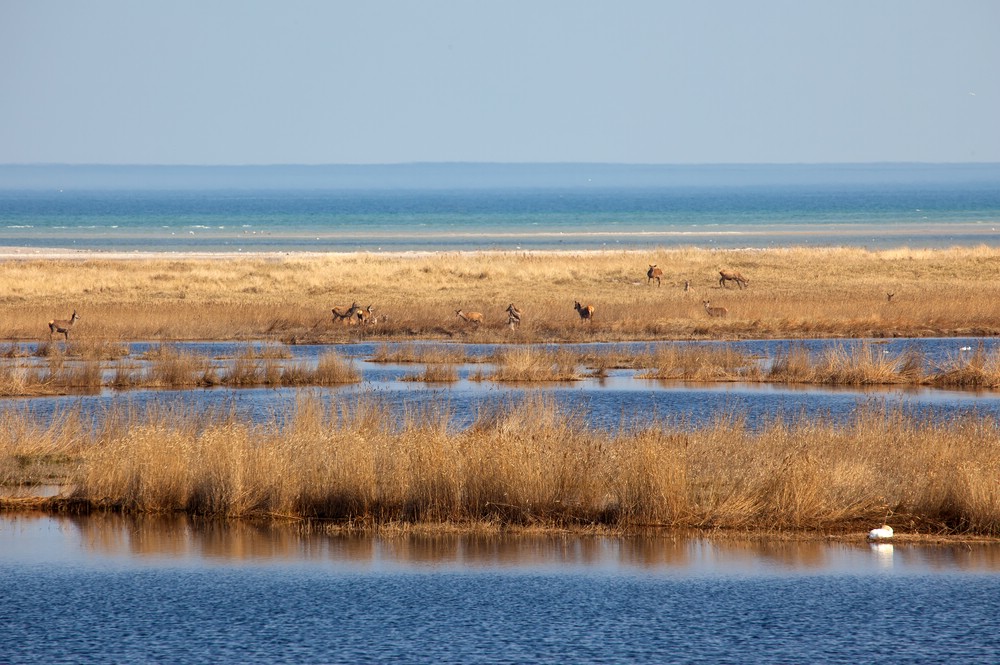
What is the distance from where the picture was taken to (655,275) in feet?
167

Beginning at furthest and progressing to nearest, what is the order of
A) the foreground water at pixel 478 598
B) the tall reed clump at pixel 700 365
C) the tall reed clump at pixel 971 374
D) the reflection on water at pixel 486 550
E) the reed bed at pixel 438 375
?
the tall reed clump at pixel 700 365 < the reed bed at pixel 438 375 < the tall reed clump at pixel 971 374 < the reflection on water at pixel 486 550 < the foreground water at pixel 478 598

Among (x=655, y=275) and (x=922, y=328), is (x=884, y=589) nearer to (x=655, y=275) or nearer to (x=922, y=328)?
(x=922, y=328)

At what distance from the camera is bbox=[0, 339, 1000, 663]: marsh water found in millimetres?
11266

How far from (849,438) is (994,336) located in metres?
21.7

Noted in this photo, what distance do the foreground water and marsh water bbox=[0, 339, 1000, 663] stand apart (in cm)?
3

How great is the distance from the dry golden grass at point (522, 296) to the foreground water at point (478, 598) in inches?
867

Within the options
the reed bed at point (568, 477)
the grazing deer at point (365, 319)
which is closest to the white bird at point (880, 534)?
the reed bed at point (568, 477)

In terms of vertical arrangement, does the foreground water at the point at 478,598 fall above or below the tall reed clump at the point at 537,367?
below

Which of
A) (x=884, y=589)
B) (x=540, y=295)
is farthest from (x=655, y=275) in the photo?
(x=884, y=589)

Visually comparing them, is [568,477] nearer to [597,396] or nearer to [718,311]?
[597,396]

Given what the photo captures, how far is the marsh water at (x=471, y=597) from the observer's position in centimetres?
1127

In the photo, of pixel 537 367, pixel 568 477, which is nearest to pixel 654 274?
pixel 537 367

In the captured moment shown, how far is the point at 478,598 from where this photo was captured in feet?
42.1

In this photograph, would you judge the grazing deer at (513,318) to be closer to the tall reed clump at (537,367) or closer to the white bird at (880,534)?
the tall reed clump at (537,367)
